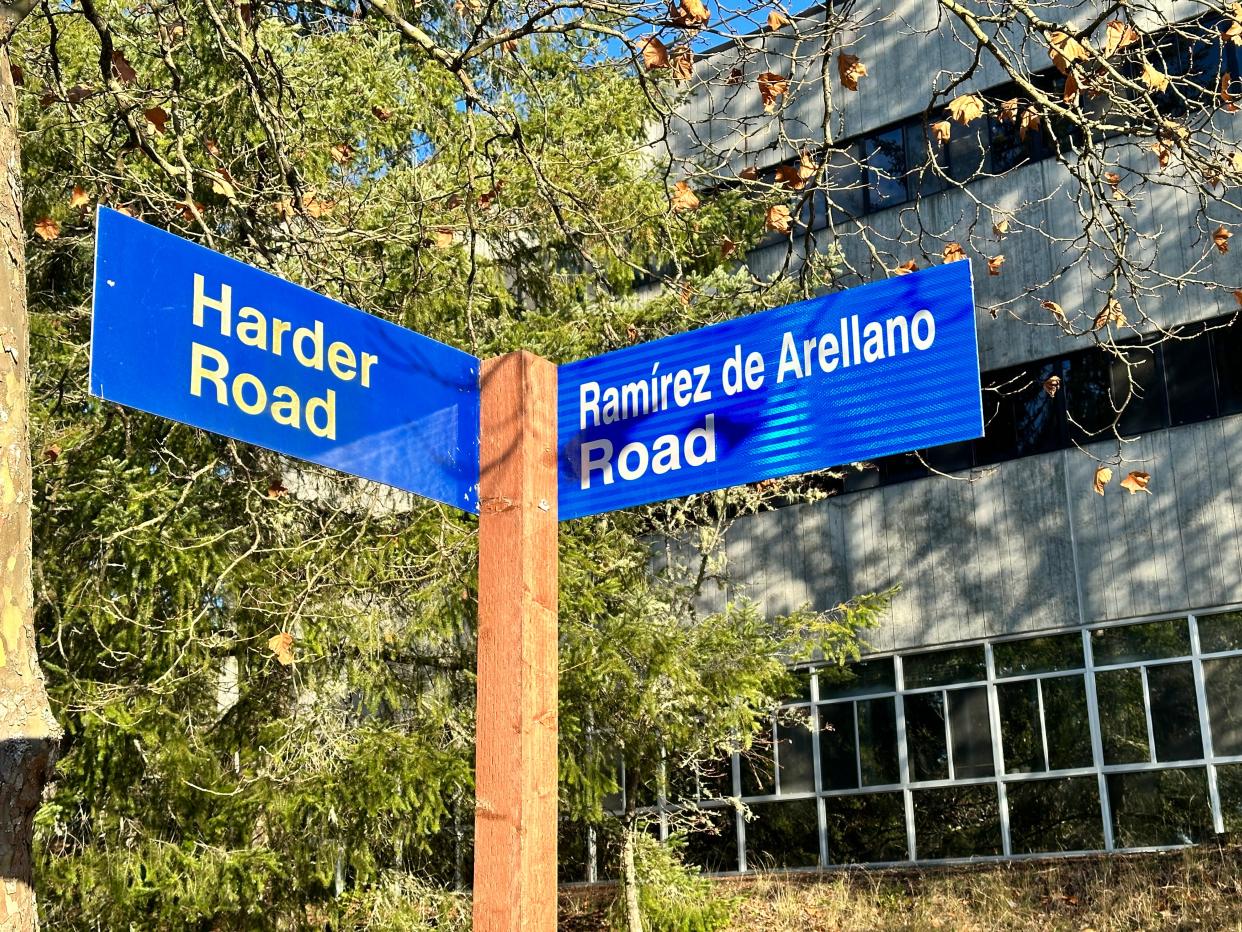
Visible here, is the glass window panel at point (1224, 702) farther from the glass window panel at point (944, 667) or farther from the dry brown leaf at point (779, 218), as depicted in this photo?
the dry brown leaf at point (779, 218)

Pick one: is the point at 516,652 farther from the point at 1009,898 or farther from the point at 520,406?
the point at 1009,898

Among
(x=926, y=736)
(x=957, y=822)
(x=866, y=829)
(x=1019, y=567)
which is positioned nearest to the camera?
(x=957, y=822)

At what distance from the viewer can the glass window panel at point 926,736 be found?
740 inches

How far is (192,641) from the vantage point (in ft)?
38.8

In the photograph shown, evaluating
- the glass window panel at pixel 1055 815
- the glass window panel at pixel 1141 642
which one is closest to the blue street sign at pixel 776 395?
the glass window panel at pixel 1141 642

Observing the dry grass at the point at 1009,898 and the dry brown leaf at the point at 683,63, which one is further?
the dry grass at the point at 1009,898

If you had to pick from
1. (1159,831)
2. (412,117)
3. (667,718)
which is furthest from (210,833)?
(1159,831)

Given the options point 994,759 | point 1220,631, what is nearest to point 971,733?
point 994,759

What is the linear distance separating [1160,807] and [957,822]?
261 centimetres

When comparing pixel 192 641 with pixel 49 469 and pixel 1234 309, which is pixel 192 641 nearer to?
pixel 49 469

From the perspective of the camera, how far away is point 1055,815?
17.7 meters

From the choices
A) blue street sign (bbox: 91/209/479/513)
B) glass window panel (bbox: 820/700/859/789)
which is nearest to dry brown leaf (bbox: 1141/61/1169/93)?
blue street sign (bbox: 91/209/479/513)

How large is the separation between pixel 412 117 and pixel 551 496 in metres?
11.6

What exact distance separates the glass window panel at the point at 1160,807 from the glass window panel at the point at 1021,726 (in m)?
→ 1.04
